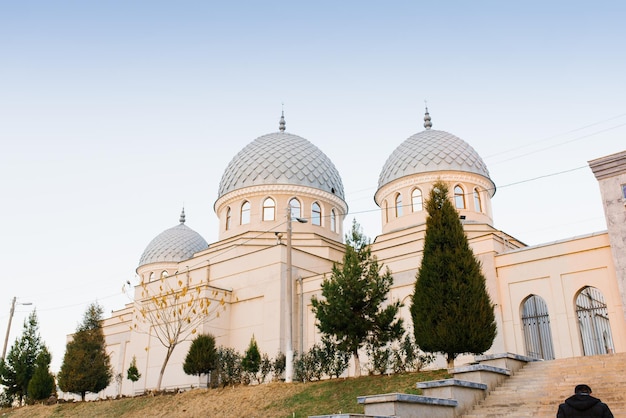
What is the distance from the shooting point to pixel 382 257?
22.6 metres

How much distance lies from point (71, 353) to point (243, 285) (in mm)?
6534

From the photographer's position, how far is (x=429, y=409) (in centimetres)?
840

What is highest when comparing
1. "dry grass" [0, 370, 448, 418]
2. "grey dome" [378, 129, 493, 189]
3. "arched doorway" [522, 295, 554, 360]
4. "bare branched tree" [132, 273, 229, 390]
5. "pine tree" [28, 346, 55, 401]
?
"grey dome" [378, 129, 493, 189]

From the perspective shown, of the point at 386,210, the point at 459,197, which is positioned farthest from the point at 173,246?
the point at 459,197

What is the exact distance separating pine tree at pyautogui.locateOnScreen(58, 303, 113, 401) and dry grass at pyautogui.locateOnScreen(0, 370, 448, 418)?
353 centimetres

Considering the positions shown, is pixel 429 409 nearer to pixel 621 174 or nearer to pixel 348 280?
pixel 348 280

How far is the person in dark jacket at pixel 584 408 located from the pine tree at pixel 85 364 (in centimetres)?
1803

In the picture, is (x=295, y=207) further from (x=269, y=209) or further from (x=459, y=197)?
(x=459, y=197)

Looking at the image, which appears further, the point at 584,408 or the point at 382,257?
the point at 382,257

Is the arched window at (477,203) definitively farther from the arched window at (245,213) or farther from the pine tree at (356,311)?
the pine tree at (356,311)

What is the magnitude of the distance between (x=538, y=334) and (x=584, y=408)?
39.6ft

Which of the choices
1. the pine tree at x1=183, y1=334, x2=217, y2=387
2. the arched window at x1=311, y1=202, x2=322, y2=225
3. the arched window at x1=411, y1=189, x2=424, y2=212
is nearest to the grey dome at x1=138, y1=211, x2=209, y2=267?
the arched window at x1=311, y1=202, x2=322, y2=225

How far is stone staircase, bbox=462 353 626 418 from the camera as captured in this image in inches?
330

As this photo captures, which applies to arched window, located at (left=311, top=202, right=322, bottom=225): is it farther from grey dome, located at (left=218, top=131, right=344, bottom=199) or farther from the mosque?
grey dome, located at (left=218, top=131, right=344, bottom=199)
